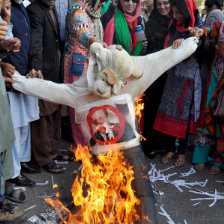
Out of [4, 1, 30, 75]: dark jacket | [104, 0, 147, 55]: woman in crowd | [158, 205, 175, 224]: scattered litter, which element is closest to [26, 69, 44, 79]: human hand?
[4, 1, 30, 75]: dark jacket

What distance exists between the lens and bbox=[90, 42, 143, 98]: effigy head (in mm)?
2270

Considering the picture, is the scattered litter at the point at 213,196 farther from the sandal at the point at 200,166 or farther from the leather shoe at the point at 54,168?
the leather shoe at the point at 54,168

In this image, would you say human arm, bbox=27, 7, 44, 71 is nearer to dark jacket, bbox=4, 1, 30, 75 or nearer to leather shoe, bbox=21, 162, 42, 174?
dark jacket, bbox=4, 1, 30, 75

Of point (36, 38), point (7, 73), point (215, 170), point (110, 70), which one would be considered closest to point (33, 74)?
point (7, 73)

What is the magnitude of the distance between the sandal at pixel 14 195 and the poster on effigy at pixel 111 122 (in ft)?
4.60

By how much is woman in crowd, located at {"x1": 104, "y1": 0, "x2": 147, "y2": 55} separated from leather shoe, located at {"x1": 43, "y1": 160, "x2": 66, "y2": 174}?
1.84 meters

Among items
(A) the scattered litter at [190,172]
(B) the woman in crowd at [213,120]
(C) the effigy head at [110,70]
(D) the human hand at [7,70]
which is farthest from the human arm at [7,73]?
(A) the scattered litter at [190,172]

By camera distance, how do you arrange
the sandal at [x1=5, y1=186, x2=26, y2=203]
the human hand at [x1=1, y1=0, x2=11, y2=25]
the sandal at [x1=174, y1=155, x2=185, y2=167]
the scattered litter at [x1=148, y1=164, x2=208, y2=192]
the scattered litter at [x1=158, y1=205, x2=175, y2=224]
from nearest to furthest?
the human hand at [x1=1, y1=0, x2=11, y2=25] < the scattered litter at [x1=158, y1=205, x2=175, y2=224] < the sandal at [x1=5, y1=186, x2=26, y2=203] < the scattered litter at [x1=148, y1=164, x2=208, y2=192] < the sandal at [x1=174, y1=155, x2=185, y2=167]

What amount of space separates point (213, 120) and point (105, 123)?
205 cm

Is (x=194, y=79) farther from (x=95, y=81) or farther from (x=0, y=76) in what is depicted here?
(x=0, y=76)

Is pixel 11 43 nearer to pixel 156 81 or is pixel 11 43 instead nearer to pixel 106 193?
pixel 106 193

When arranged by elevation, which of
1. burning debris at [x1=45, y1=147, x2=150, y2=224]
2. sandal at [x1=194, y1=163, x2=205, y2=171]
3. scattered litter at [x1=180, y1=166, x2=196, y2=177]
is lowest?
scattered litter at [x1=180, y1=166, x2=196, y2=177]

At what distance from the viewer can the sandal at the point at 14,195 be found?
3.32 m

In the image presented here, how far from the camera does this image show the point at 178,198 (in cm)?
344
